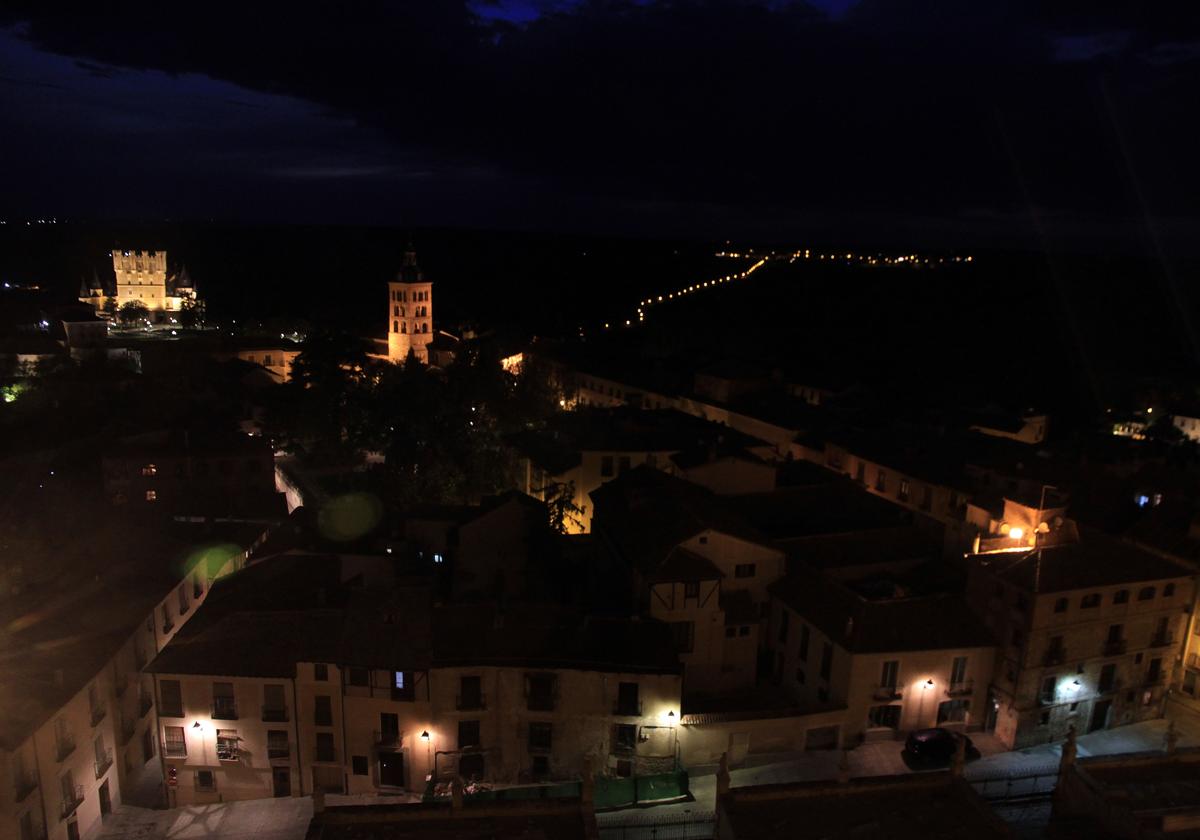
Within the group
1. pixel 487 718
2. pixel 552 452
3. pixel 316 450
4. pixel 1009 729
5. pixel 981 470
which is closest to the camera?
pixel 487 718

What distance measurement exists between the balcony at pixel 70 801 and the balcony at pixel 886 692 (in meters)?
24.4

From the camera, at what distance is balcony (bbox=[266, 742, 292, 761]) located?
28094 millimetres

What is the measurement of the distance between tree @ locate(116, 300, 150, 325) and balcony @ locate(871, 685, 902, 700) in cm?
11657

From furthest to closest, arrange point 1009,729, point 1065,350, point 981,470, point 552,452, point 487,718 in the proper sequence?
point 1065,350 → point 552,452 → point 981,470 → point 1009,729 → point 487,718

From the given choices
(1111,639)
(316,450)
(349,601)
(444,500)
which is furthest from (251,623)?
(316,450)

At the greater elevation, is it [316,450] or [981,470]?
[981,470]

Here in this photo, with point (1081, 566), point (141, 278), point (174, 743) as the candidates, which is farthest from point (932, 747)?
point (141, 278)

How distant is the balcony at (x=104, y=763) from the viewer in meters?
27.0

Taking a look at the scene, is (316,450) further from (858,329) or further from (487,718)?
(858,329)

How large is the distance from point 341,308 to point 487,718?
156 metres

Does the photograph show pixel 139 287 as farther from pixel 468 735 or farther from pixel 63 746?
pixel 468 735

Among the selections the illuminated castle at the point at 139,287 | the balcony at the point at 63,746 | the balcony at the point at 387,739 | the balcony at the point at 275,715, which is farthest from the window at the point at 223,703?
the illuminated castle at the point at 139,287

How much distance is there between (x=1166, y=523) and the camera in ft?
121

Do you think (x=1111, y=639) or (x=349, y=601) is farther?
(x=1111, y=639)
